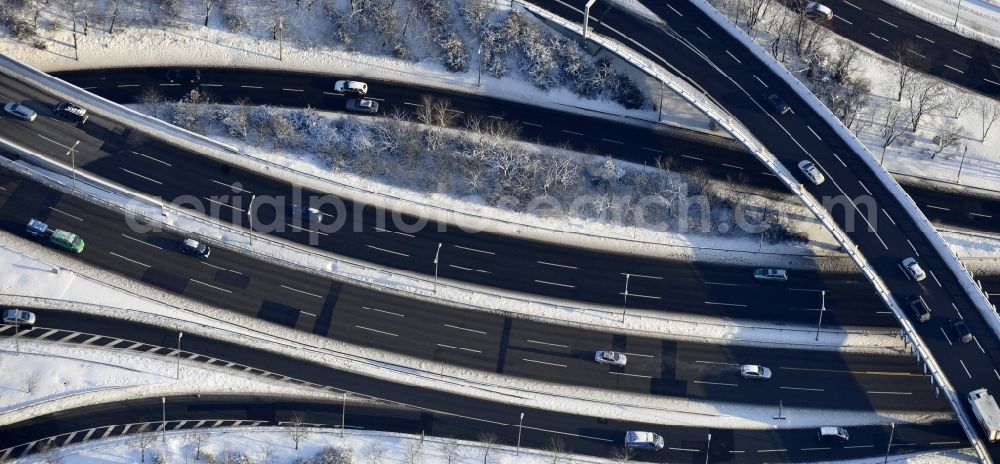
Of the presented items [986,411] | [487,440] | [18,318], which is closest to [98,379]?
[18,318]

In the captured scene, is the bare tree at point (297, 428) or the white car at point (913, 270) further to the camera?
the white car at point (913, 270)

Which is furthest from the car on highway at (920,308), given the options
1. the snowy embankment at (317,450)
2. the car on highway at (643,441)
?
the car on highway at (643,441)

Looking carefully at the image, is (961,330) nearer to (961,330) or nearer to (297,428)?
(961,330)

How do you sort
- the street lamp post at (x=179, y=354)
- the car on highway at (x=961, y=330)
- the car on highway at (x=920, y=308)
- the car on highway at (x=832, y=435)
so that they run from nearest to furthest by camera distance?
the car on highway at (x=961, y=330) < the car on highway at (x=832, y=435) < the street lamp post at (x=179, y=354) < the car on highway at (x=920, y=308)

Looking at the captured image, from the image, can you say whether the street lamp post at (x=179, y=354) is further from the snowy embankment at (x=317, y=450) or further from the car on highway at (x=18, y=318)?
the car on highway at (x=18, y=318)

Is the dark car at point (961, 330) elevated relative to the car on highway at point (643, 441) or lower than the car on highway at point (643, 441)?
elevated

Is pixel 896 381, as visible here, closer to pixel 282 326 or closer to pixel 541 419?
pixel 541 419

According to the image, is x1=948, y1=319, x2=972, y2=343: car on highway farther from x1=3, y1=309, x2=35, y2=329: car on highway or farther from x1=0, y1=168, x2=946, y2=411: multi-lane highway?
x1=3, y1=309, x2=35, y2=329: car on highway
